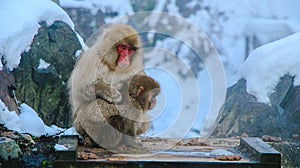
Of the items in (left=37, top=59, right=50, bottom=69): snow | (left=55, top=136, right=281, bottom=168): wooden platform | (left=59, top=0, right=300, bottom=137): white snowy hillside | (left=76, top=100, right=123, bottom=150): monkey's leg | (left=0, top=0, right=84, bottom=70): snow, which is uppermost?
(left=59, top=0, right=300, bottom=137): white snowy hillside

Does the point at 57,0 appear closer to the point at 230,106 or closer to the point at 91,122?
the point at 230,106

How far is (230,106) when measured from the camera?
16.9ft

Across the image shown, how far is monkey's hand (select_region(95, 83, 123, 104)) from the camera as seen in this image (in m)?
2.83

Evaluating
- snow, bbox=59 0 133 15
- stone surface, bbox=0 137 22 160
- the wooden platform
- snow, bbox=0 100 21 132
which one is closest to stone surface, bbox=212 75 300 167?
the wooden platform

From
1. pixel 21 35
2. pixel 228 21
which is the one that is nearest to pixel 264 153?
pixel 21 35

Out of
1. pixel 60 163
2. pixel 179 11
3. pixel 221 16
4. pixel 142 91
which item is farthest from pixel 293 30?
pixel 60 163

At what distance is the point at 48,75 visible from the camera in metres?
4.50

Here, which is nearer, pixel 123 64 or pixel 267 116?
pixel 123 64

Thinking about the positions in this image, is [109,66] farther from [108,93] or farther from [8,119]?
[8,119]

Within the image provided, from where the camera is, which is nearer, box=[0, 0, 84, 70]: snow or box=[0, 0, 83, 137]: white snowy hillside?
box=[0, 0, 83, 137]: white snowy hillside

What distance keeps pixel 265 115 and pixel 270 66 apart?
56 cm

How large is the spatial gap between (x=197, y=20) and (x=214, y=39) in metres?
0.30

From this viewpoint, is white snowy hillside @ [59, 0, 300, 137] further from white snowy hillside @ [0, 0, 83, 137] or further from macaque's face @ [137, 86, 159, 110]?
macaque's face @ [137, 86, 159, 110]

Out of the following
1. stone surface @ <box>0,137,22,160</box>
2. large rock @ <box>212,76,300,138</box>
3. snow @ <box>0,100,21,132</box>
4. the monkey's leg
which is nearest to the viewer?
the monkey's leg
